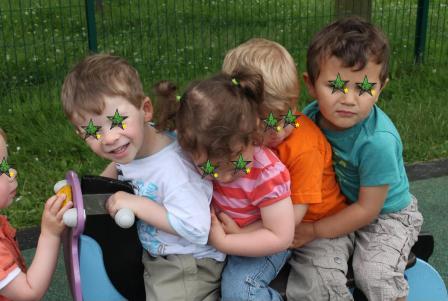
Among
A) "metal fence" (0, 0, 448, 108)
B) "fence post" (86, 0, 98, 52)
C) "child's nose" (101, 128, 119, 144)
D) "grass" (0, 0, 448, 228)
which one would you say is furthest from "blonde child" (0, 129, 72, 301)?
"metal fence" (0, 0, 448, 108)

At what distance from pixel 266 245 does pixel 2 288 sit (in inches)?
32.4

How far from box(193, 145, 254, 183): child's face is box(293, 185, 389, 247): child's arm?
0.42 m

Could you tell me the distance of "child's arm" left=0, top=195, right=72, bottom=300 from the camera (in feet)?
6.15

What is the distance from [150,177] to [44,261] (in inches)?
17.0

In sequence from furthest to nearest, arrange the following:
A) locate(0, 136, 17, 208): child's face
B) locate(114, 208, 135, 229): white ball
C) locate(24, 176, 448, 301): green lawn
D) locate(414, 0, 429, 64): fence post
A: 1. locate(414, 0, 429, 64): fence post
2. locate(24, 176, 448, 301): green lawn
3. locate(0, 136, 17, 208): child's face
4. locate(114, 208, 135, 229): white ball

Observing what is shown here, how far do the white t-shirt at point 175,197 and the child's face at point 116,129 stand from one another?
0.09 m

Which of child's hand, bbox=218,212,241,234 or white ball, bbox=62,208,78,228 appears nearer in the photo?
white ball, bbox=62,208,78,228

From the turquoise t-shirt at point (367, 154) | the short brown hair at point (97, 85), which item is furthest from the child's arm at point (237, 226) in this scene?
the short brown hair at point (97, 85)

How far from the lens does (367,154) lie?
6.61 ft

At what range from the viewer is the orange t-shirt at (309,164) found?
1.96m

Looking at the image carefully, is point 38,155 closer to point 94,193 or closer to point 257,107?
point 94,193

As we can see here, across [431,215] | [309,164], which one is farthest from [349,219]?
[431,215]

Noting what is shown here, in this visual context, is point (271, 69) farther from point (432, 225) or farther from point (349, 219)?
point (432, 225)

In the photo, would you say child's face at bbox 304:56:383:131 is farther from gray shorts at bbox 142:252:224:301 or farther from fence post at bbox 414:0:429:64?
fence post at bbox 414:0:429:64
